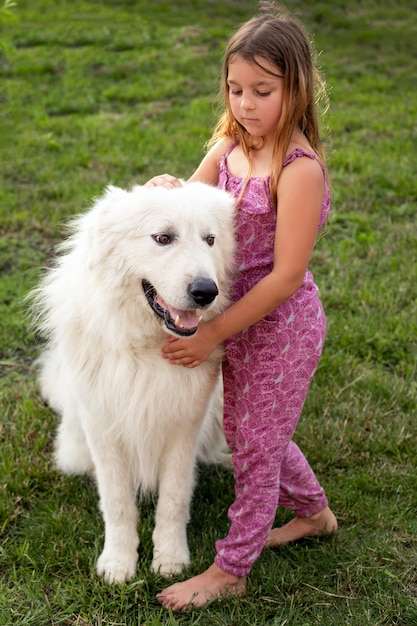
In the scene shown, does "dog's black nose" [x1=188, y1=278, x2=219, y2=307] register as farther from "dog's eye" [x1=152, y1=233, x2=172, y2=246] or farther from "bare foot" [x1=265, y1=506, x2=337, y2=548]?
"bare foot" [x1=265, y1=506, x2=337, y2=548]

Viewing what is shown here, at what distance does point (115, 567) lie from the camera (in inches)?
107

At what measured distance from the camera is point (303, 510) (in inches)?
115

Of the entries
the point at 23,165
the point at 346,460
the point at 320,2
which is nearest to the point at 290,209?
the point at 346,460

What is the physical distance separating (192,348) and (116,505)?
780mm

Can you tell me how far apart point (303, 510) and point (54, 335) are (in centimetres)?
125

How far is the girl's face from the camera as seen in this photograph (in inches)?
92.0

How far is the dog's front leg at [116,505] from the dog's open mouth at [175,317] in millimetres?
657

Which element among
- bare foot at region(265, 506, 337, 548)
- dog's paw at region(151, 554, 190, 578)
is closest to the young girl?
dog's paw at region(151, 554, 190, 578)

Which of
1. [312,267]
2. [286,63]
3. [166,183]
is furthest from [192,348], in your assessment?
[312,267]

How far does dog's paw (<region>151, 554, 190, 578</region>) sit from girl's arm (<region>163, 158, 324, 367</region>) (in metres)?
0.88

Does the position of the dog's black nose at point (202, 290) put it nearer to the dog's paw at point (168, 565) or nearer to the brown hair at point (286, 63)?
the brown hair at point (286, 63)

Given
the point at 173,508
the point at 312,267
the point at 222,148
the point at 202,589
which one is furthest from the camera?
the point at 312,267

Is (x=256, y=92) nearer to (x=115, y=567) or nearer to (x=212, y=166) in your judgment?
(x=212, y=166)

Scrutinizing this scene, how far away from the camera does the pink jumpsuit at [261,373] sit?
2521 millimetres
